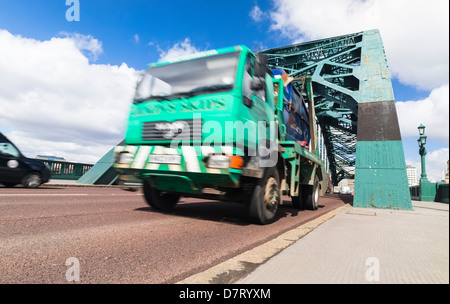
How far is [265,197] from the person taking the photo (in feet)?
15.0

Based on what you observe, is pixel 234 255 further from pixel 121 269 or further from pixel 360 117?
pixel 360 117

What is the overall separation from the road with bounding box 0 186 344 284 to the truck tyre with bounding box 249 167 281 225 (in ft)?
0.74

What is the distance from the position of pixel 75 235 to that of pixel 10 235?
65cm

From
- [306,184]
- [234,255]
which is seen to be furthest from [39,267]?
[306,184]

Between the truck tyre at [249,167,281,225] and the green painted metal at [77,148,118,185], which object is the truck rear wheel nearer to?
the truck tyre at [249,167,281,225]

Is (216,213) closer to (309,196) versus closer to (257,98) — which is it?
(257,98)

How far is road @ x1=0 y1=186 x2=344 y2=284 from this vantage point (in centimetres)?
203

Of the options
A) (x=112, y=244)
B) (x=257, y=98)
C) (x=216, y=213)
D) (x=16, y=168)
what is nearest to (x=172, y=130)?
(x=257, y=98)

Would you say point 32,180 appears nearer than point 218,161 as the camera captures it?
No

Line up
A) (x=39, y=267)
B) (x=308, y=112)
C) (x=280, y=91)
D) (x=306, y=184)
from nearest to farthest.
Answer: (x=39, y=267) < (x=280, y=91) < (x=306, y=184) < (x=308, y=112)

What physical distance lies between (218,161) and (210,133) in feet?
1.50

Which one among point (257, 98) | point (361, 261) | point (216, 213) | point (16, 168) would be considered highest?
point (257, 98)
